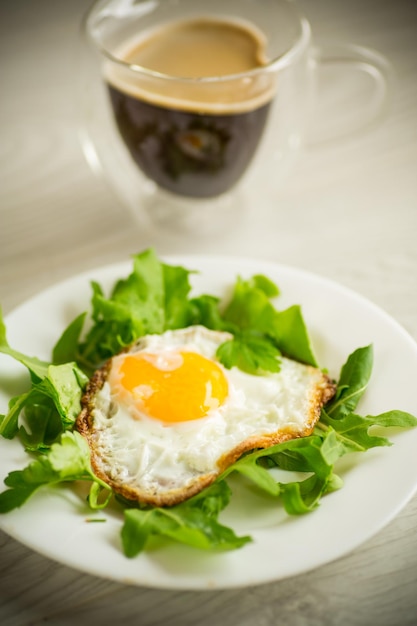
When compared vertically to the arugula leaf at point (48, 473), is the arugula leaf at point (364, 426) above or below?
below

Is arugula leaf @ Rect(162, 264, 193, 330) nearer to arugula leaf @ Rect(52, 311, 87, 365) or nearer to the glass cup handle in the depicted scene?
arugula leaf @ Rect(52, 311, 87, 365)

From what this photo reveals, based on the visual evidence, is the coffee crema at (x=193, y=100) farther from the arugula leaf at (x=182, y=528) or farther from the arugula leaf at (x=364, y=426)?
the arugula leaf at (x=182, y=528)

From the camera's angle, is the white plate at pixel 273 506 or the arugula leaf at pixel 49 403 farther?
the arugula leaf at pixel 49 403

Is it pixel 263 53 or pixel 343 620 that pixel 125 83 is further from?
pixel 343 620

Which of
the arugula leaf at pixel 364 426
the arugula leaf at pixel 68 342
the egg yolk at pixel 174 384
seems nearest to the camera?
the arugula leaf at pixel 364 426

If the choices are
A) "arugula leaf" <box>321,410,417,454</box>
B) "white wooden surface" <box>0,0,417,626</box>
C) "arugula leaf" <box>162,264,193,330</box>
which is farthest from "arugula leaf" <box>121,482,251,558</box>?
"arugula leaf" <box>162,264,193,330</box>

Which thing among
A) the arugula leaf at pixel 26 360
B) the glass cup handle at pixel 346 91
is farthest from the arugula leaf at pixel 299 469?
the glass cup handle at pixel 346 91
